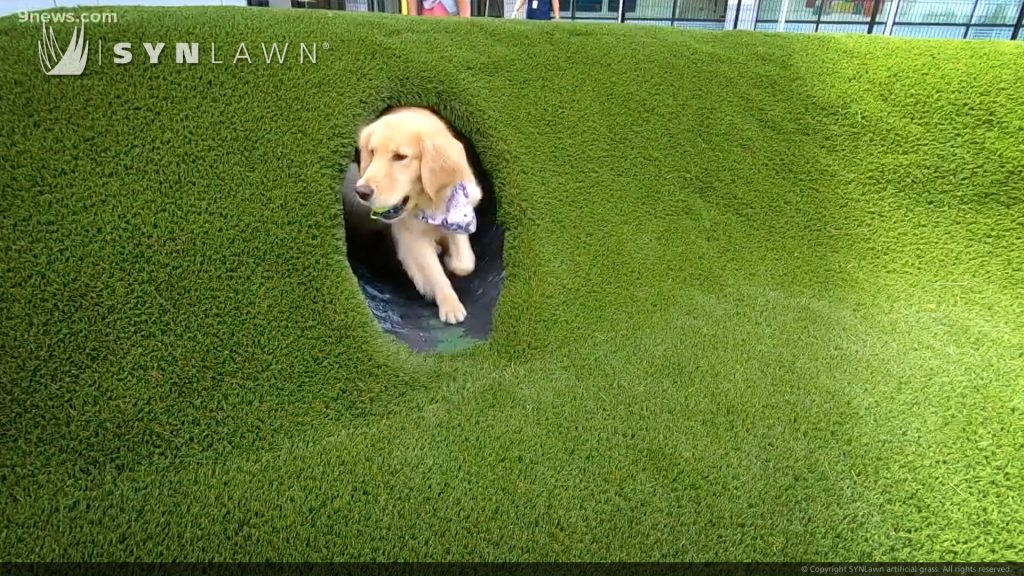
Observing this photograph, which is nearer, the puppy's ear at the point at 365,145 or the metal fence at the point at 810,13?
the puppy's ear at the point at 365,145

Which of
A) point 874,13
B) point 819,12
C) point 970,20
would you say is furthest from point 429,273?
point 970,20

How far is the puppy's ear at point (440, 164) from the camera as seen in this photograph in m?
1.04

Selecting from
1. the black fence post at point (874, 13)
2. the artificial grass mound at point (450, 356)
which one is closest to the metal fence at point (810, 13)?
the black fence post at point (874, 13)

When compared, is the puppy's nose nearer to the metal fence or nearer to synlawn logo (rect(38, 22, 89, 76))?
synlawn logo (rect(38, 22, 89, 76))

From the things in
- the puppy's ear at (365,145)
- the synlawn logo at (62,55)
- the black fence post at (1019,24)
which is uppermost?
the black fence post at (1019,24)

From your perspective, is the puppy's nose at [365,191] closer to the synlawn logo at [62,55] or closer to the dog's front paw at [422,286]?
the dog's front paw at [422,286]

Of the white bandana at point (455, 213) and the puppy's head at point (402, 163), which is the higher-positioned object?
the puppy's head at point (402, 163)

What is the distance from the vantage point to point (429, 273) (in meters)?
1.18

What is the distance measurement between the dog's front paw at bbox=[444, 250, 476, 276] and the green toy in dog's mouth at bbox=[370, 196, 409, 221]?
0.64 feet

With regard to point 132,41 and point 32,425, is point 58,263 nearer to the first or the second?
point 32,425

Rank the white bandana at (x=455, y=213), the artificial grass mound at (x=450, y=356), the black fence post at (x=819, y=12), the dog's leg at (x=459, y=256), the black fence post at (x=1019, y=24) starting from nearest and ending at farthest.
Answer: the artificial grass mound at (x=450, y=356)
the white bandana at (x=455, y=213)
the dog's leg at (x=459, y=256)
the black fence post at (x=1019, y=24)
the black fence post at (x=819, y=12)

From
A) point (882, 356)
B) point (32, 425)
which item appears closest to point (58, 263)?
point (32, 425)

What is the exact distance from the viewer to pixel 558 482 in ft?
2.85

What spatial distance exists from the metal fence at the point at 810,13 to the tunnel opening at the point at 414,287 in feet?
14.6
